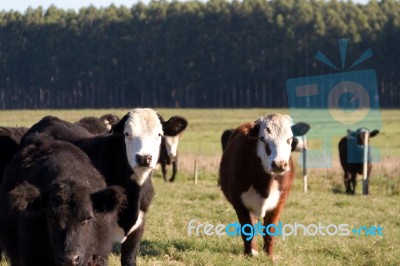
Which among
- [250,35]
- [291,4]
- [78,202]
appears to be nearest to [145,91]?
[250,35]

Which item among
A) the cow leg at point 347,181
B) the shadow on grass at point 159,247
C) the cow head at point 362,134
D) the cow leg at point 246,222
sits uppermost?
the cow head at point 362,134

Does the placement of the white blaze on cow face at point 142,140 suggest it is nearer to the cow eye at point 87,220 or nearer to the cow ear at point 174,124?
the cow ear at point 174,124

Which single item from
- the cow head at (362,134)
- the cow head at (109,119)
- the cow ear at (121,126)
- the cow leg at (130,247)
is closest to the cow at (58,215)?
the cow leg at (130,247)

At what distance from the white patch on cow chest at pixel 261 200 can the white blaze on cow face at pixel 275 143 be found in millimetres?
351

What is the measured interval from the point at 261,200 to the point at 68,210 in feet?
14.6

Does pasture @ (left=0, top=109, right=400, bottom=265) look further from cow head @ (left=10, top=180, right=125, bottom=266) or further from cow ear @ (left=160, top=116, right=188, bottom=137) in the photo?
cow head @ (left=10, top=180, right=125, bottom=266)

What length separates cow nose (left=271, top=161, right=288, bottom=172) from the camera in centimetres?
941

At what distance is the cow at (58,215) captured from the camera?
6.10 meters

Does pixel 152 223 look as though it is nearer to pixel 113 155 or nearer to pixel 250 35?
pixel 113 155

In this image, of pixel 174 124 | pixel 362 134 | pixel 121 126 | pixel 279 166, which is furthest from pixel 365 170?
pixel 121 126

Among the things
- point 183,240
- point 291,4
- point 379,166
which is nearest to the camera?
point 183,240

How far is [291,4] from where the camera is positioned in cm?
10969

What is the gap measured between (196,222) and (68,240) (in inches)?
269

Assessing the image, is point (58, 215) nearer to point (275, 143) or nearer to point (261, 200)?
point (275, 143)
